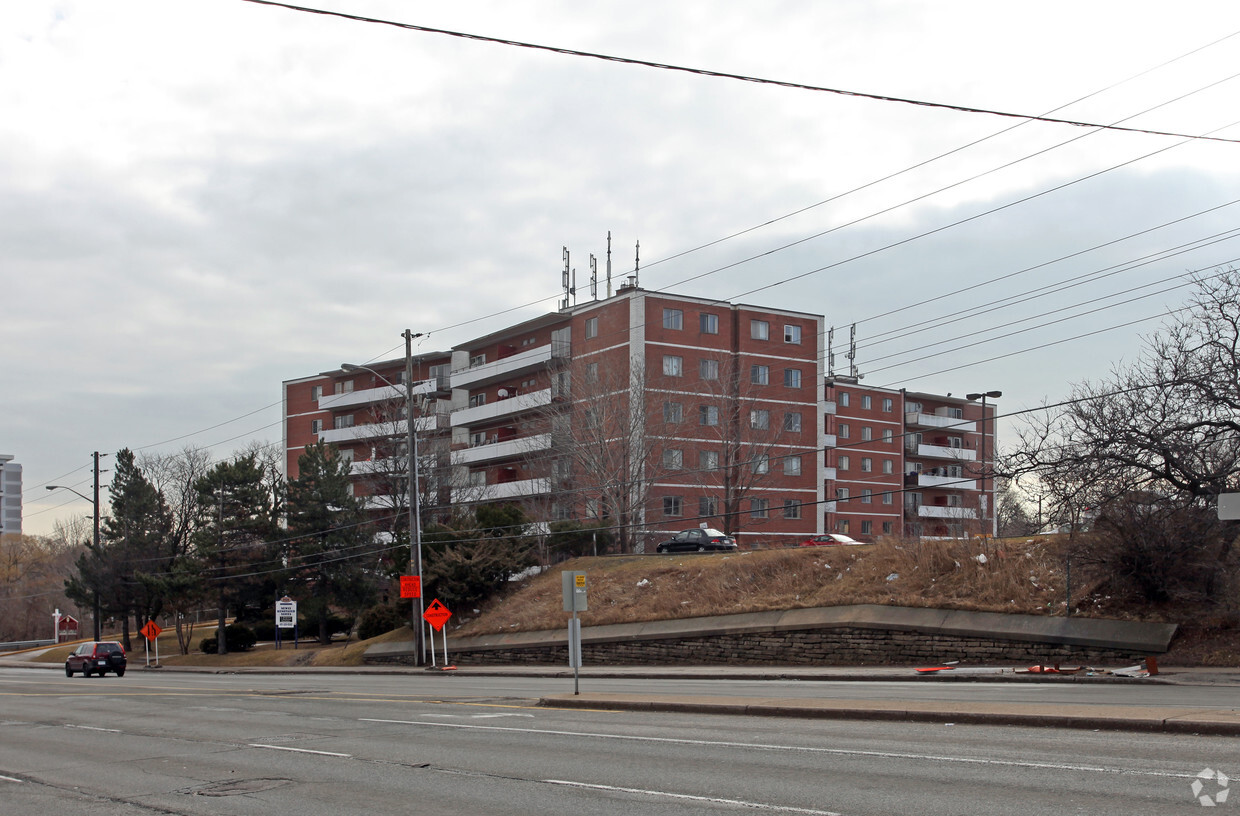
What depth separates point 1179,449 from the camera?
2523 cm

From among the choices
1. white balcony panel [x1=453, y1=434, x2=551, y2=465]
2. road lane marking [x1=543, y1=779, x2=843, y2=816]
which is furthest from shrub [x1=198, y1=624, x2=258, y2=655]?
road lane marking [x1=543, y1=779, x2=843, y2=816]

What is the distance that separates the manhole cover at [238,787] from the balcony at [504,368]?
60.7m

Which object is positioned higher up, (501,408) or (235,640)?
(501,408)

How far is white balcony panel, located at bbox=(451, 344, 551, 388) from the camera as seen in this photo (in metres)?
72.2

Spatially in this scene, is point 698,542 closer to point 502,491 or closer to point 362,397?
point 502,491

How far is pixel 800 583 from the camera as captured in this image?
34.4 meters

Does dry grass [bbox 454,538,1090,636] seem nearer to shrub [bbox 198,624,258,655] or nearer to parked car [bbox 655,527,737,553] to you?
parked car [bbox 655,527,737,553]

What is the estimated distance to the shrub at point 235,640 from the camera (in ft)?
200

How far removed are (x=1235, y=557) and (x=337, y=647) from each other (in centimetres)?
4041

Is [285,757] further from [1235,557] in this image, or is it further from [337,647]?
[337,647]

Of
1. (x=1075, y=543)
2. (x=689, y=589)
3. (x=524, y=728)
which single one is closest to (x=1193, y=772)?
(x=524, y=728)

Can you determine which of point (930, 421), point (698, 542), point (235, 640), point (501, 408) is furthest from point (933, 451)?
point (235, 640)

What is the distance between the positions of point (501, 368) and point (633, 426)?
879 inches

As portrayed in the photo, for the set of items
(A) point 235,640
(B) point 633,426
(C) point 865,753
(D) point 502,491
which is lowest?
(A) point 235,640
